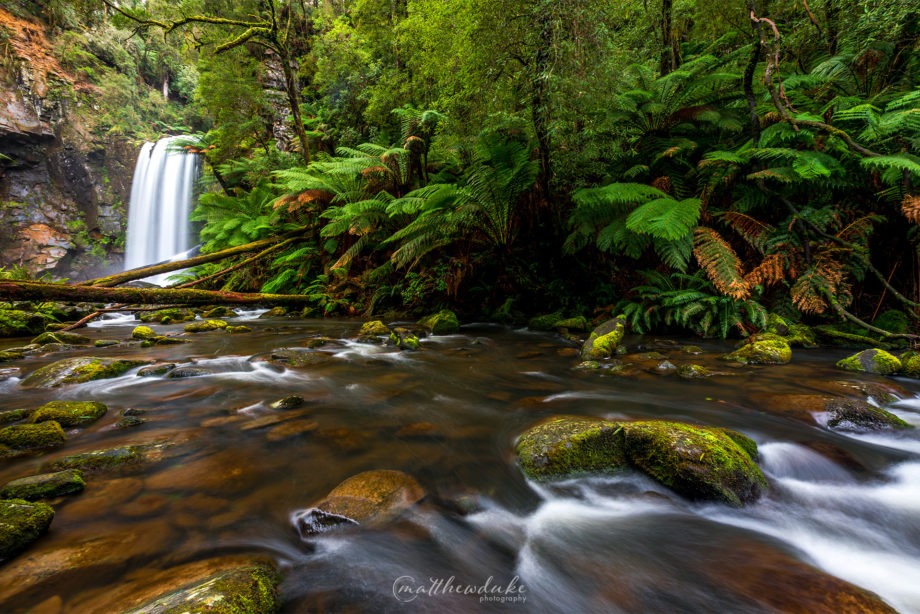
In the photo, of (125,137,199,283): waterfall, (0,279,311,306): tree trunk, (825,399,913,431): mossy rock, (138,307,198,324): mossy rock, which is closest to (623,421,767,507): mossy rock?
(825,399,913,431): mossy rock

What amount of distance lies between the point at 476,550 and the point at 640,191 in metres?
3.99

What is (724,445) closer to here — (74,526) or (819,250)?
(74,526)

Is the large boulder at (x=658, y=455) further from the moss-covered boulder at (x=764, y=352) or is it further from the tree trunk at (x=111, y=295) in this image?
the tree trunk at (x=111, y=295)

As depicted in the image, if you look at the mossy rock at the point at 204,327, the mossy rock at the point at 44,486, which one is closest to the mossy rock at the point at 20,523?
the mossy rock at the point at 44,486

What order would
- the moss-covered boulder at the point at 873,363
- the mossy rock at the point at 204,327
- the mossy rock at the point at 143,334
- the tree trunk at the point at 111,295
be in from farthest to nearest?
the mossy rock at the point at 204,327, the mossy rock at the point at 143,334, the tree trunk at the point at 111,295, the moss-covered boulder at the point at 873,363

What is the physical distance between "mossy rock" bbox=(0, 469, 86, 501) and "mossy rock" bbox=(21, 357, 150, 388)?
2127mm

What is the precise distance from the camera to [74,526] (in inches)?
57.4

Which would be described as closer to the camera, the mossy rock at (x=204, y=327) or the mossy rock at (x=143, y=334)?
the mossy rock at (x=143, y=334)

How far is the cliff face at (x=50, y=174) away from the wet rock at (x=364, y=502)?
23.6m

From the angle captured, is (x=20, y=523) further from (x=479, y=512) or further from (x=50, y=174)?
(x=50, y=174)

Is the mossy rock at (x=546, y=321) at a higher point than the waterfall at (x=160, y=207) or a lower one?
lower

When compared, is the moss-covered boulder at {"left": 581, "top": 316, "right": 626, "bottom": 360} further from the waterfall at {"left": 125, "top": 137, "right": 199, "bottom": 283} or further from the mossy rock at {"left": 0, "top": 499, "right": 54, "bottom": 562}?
the waterfall at {"left": 125, "top": 137, "right": 199, "bottom": 283}

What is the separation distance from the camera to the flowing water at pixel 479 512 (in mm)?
1260

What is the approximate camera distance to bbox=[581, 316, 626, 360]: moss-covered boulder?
389 cm
